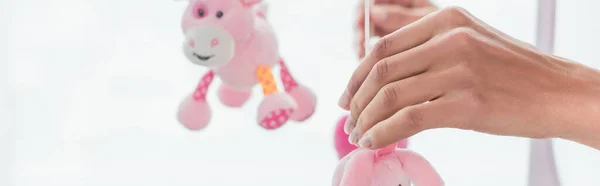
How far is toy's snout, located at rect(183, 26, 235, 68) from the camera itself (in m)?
Result: 0.71

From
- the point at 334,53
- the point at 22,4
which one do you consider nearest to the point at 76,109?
the point at 22,4

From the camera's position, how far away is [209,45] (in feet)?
2.32

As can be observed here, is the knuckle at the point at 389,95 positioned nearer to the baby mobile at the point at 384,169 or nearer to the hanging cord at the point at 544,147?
the baby mobile at the point at 384,169

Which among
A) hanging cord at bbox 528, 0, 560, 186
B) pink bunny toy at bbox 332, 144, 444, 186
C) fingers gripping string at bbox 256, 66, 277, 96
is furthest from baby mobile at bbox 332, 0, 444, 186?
hanging cord at bbox 528, 0, 560, 186

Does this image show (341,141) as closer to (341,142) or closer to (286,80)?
(341,142)

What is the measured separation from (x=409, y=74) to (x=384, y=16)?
295 millimetres

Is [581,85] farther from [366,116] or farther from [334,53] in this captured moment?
[334,53]

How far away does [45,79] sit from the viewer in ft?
3.67

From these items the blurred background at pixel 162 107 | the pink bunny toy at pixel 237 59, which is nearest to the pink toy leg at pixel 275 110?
the pink bunny toy at pixel 237 59

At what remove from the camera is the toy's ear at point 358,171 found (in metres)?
0.53

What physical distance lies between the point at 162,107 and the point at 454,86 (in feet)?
2.38

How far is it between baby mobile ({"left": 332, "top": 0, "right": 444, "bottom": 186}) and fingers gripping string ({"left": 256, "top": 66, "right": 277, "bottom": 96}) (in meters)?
0.21

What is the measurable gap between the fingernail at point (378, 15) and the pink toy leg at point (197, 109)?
18cm

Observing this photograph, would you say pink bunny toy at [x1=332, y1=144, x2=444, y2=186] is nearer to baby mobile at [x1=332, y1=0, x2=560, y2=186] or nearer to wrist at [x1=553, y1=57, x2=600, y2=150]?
baby mobile at [x1=332, y1=0, x2=560, y2=186]
